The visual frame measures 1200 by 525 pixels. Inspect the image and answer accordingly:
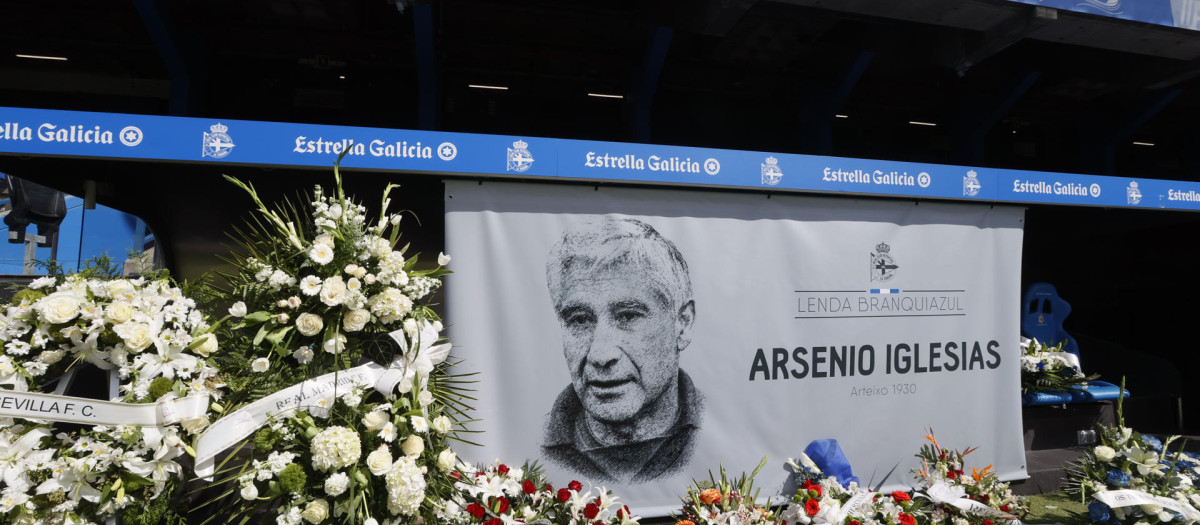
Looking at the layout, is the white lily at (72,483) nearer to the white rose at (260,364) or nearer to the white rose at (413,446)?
the white rose at (260,364)

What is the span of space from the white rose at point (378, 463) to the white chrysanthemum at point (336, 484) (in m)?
0.08

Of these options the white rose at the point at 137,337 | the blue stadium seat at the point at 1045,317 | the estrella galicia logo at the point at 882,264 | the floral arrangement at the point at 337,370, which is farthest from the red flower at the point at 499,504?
the blue stadium seat at the point at 1045,317

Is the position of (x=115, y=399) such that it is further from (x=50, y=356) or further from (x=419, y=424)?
(x=419, y=424)

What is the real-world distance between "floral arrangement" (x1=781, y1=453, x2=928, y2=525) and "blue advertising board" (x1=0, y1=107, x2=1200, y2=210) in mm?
1605

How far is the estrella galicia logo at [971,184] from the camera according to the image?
3.71 metres

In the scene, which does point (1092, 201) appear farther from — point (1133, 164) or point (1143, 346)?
point (1133, 164)

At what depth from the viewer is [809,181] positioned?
3.38 m

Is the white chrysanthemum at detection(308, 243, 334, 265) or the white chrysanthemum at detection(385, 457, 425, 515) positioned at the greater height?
the white chrysanthemum at detection(308, 243, 334, 265)

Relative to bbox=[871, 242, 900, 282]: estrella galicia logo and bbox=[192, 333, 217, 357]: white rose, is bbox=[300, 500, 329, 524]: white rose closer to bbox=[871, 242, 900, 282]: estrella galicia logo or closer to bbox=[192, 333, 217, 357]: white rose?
bbox=[192, 333, 217, 357]: white rose

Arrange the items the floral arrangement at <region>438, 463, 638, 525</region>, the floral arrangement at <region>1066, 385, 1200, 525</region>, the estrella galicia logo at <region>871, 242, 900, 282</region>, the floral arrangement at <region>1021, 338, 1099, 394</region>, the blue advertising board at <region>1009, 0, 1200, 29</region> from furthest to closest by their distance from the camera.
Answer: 1. the blue advertising board at <region>1009, 0, 1200, 29</region>
2. the floral arrangement at <region>1021, 338, 1099, 394</region>
3. the estrella galicia logo at <region>871, 242, 900, 282</region>
4. the floral arrangement at <region>1066, 385, 1200, 525</region>
5. the floral arrangement at <region>438, 463, 638, 525</region>

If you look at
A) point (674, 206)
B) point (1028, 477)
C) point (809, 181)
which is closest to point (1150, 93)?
point (1028, 477)

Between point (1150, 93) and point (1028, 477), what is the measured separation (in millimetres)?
6397

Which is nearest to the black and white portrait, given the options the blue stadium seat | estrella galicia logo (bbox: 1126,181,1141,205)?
estrella galicia logo (bbox: 1126,181,1141,205)

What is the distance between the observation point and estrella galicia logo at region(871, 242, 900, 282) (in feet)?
12.0
